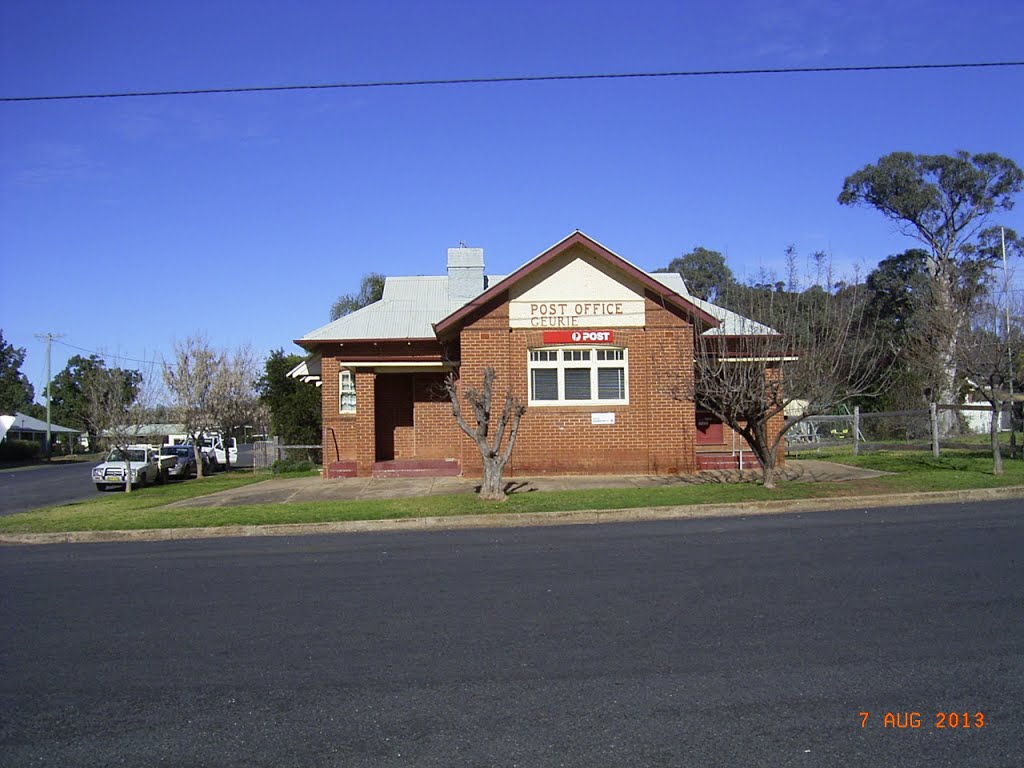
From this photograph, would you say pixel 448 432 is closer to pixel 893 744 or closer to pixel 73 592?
pixel 73 592

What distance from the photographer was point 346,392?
2431cm

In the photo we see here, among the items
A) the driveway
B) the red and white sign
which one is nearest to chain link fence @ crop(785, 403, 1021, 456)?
the driveway

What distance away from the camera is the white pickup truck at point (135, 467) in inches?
1169

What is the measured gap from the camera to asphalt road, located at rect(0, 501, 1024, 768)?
504 centimetres

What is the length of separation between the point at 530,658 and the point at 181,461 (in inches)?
1219

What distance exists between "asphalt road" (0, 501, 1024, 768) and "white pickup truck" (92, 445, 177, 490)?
1964cm

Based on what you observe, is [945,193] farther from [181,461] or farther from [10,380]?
[10,380]

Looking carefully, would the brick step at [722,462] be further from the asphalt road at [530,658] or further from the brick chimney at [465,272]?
the asphalt road at [530,658]

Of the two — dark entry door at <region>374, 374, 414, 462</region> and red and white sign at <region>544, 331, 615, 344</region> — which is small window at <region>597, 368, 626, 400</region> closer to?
red and white sign at <region>544, 331, 615, 344</region>

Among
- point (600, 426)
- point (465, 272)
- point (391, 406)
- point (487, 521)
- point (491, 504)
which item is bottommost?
point (487, 521)
